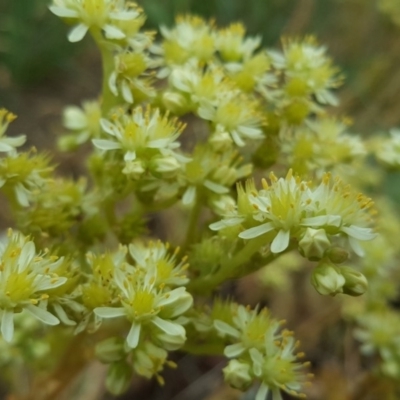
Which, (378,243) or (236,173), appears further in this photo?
(378,243)

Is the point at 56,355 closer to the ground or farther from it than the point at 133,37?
closer to the ground

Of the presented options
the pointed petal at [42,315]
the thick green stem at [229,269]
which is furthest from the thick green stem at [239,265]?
the pointed petal at [42,315]

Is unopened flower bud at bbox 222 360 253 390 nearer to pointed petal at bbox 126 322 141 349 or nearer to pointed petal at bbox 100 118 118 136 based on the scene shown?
pointed petal at bbox 126 322 141 349

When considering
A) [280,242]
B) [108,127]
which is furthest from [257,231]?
[108,127]

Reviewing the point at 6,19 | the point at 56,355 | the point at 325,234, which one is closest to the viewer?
the point at 325,234

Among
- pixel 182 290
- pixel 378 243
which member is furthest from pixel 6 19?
pixel 182 290

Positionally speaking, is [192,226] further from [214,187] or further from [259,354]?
[259,354]

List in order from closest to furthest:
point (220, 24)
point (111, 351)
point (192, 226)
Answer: point (111, 351) < point (192, 226) < point (220, 24)

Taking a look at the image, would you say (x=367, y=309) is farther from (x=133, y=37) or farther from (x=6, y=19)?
(x=6, y=19)
